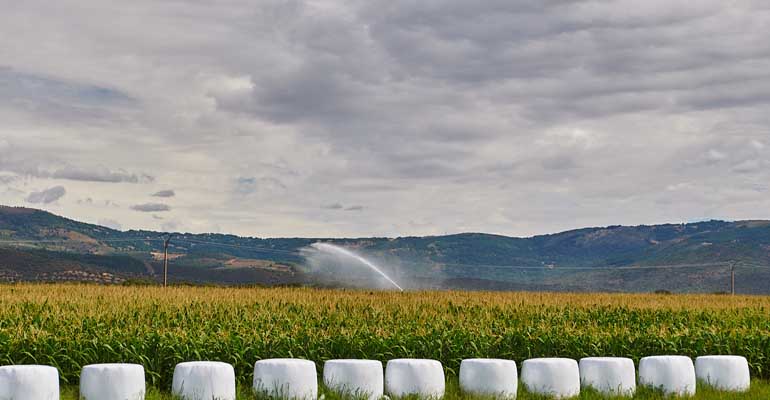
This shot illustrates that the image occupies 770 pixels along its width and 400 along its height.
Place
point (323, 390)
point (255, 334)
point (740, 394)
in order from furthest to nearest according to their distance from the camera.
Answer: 1. point (255, 334)
2. point (740, 394)
3. point (323, 390)

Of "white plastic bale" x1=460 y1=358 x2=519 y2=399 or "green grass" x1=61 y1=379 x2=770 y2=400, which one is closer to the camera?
"green grass" x1=61 y1=379 x2=770 y2=400

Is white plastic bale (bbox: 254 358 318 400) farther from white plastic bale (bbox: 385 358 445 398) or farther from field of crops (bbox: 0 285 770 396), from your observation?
field of crops (bbox: 0 285 770 396)

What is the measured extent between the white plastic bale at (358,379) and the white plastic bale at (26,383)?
4.96 meters

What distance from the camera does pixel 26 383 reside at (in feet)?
53.1

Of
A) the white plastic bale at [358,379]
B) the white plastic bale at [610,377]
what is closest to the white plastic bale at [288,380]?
the white plastic bale at [358,379]

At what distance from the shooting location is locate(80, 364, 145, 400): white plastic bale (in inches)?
675

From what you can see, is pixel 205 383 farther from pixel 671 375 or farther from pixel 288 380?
pixel 671 375

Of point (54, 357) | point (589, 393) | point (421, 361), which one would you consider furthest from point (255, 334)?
point (589, 393)

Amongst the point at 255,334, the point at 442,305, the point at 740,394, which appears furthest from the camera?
the point at 442,305

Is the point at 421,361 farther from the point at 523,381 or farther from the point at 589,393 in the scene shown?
the point at 589,393

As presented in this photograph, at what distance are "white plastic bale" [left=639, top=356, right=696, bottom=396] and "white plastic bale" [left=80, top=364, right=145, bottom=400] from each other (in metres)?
10.3

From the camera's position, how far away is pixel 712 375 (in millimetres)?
21438

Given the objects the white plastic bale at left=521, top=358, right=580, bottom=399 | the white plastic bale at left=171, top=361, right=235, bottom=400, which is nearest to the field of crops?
the white plastic bale at left=171, top=361, right=235, bottom=400

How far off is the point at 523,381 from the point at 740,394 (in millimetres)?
4852
